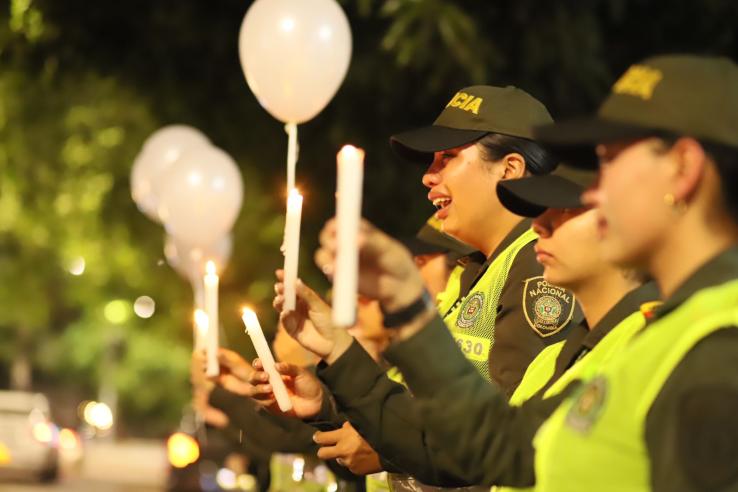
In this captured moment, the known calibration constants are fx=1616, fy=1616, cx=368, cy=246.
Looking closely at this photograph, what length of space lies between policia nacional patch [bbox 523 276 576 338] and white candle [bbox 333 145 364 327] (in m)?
1.60

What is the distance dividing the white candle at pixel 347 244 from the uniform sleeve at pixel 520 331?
5.19 ft

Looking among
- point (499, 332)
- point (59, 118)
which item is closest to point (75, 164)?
point (59, 118)

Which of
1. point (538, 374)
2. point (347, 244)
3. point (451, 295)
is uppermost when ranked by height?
point (347, 244)

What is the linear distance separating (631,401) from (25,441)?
22.1 m

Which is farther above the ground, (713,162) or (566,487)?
(713,162)

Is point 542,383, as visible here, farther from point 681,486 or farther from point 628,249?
point 681,486

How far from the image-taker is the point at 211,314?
4633 millimetres

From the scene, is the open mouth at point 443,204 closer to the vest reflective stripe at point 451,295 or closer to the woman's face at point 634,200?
the vest reflective stripe at point 451,295

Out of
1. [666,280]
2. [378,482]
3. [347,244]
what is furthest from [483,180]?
[347,244]

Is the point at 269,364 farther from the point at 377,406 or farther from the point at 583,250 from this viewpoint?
the point at 583,250

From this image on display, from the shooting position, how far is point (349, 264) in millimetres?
2541

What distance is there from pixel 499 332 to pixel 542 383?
57 cm

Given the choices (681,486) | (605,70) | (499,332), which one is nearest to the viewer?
(681,486)

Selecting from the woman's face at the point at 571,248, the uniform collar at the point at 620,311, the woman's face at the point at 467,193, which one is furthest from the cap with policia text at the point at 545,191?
the woman's face at the point at 467,193
